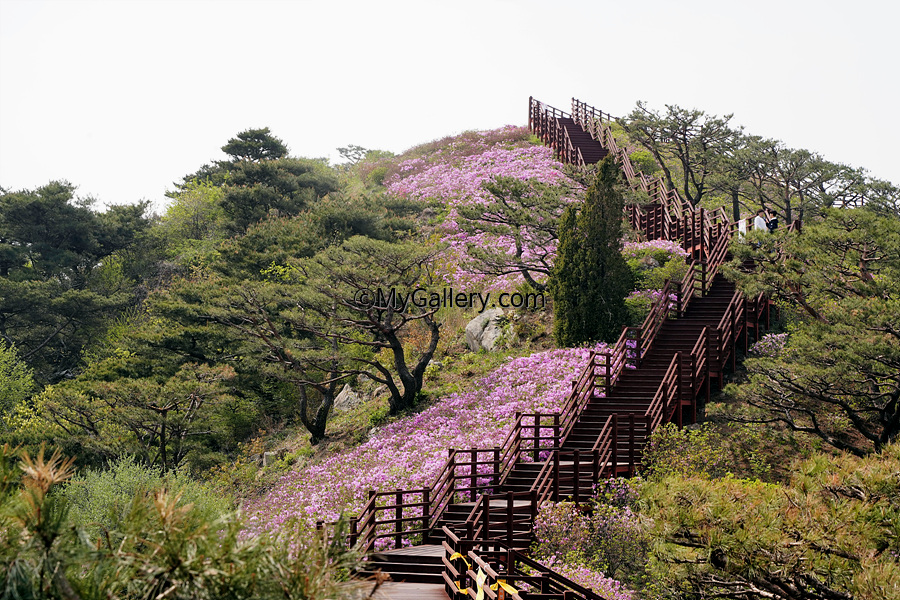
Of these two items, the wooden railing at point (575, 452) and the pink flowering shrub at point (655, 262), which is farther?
the pink flowering shrub at point (655, 262)

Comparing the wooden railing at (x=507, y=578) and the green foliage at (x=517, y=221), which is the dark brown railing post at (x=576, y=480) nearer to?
the wooden railing at (x=507, y=578)

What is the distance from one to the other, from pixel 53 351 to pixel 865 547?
40301 millimetres

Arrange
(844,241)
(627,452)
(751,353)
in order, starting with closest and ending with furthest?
(844,241), (627,452), (751,353)

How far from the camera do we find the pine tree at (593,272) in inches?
853

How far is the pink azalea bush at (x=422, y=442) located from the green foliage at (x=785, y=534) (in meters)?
9.50

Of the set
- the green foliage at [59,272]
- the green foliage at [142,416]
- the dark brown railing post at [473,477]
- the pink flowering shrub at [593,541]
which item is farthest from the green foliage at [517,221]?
the green foliage at [59,272]

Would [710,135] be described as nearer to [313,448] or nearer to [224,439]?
[313,448]

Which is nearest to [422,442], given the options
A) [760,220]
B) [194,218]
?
[760,220]

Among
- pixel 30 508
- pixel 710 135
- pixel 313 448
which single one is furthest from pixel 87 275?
pixel 30 508

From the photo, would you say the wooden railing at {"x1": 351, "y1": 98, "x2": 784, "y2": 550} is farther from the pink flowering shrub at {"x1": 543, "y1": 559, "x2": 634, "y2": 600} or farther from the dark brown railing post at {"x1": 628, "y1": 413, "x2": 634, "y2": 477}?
the pink flowering shrub at {"x1": 543, "y1": 559, "x2": 634, "y2": 600}

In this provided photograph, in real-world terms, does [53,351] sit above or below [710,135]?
below

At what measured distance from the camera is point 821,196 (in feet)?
96.3

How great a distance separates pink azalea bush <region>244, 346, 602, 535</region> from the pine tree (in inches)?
34.5

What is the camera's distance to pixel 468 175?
147ft
